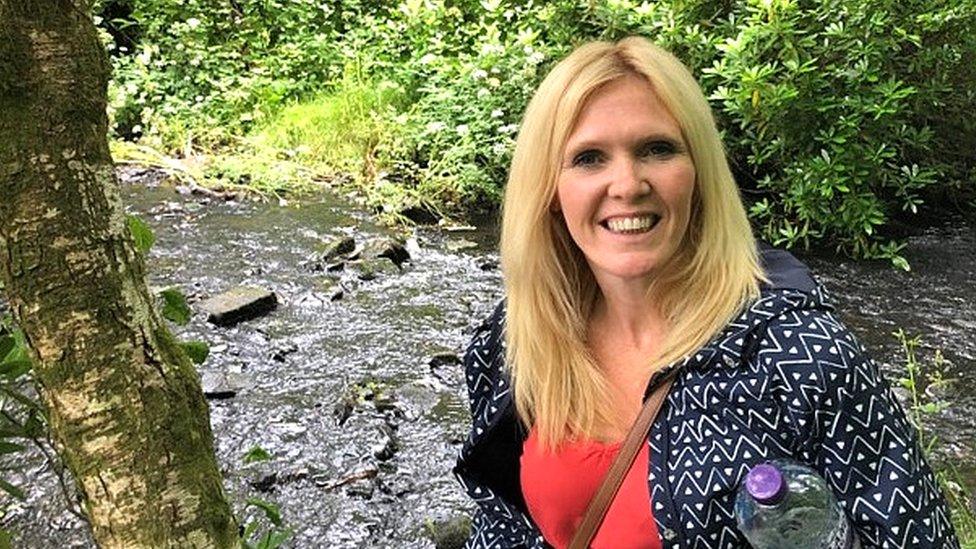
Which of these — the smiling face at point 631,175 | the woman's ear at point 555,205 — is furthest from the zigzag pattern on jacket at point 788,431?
the woman's ear at point 555,205

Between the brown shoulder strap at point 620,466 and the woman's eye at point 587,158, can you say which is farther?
the woman's eye at point 587,158

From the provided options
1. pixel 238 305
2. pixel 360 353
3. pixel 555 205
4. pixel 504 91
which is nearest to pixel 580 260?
pixel 555 205

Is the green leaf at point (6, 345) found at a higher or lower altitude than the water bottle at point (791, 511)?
higher

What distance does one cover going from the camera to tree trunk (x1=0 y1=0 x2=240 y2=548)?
1090 mm

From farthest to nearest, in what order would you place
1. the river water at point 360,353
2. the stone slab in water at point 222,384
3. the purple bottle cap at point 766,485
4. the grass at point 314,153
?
1. the grass at point 314,153
2. the stone slab in water at point 222,384
3. the river water at point 360,353
4. the purple bottle cap at point 766,485

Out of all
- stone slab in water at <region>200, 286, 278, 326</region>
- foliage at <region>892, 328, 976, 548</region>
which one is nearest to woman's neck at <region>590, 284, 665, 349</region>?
foliage at <region>892, 328, 976, 548</region>

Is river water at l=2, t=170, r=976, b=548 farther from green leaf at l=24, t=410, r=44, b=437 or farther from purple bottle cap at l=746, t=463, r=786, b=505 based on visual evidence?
purple bottle cap at l=746, t=463, r=786, b=505

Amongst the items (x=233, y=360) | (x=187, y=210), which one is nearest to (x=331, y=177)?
(x=187, y=210)

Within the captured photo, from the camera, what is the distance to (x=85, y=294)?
44.6 inches

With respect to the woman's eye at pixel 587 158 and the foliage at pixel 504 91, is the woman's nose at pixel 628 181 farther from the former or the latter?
the foliage at pixel 504 91

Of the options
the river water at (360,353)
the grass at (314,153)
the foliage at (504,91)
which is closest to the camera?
the river water at (360,353)

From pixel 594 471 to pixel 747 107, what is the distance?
4.33 metres

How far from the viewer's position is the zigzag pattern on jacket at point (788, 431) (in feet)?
4.60

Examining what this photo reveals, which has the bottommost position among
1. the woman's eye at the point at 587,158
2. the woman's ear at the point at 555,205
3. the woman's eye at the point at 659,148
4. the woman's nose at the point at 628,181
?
the woman's ear at the point at 555,205
